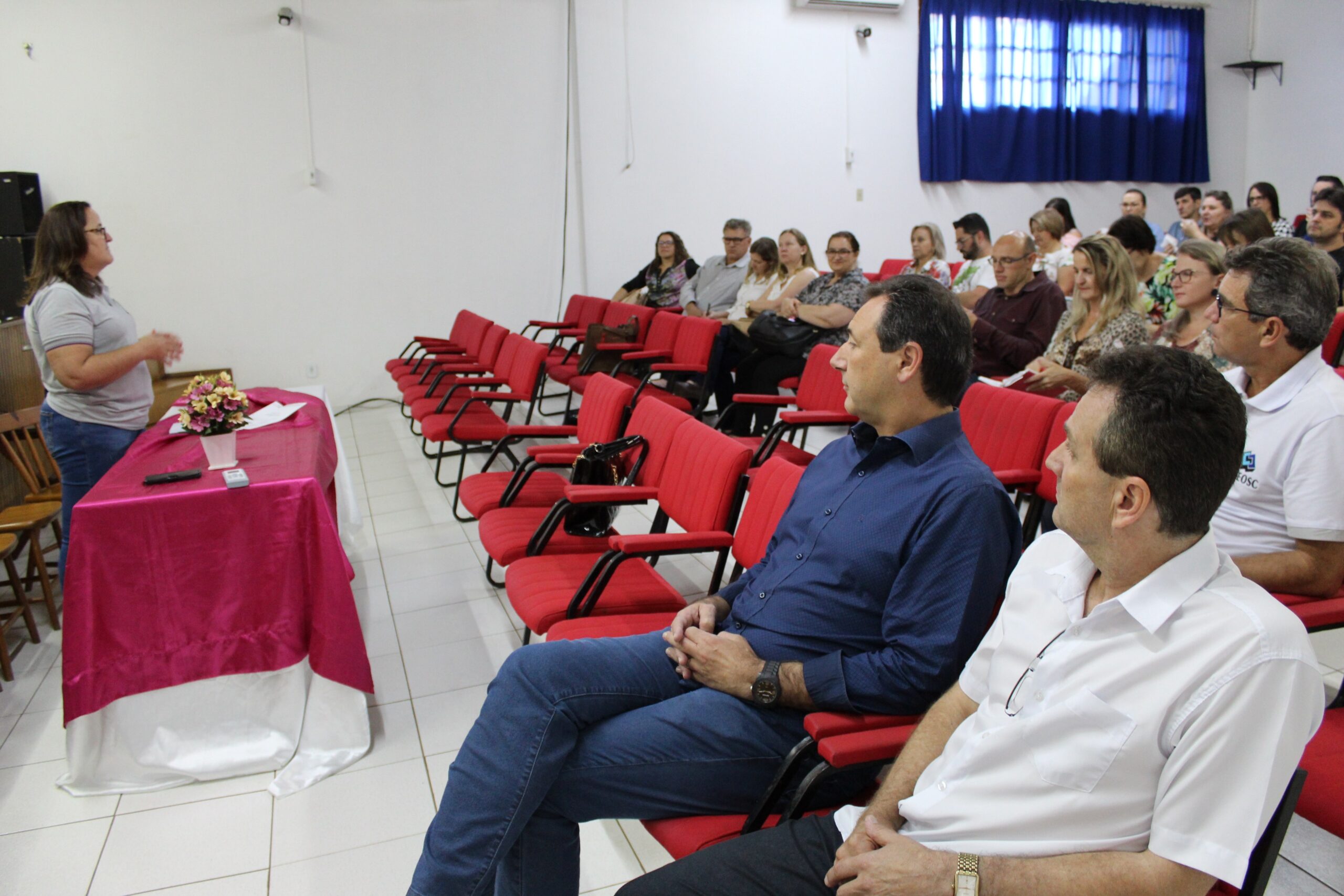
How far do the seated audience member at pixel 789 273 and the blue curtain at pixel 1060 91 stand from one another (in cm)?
326

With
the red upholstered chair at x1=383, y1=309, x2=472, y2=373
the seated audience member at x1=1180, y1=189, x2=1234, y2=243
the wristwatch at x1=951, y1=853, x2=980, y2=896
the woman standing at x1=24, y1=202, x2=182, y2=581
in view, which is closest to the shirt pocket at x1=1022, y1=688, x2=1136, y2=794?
the wristwatch at x1=951, y1=853, x2=980, y2=896

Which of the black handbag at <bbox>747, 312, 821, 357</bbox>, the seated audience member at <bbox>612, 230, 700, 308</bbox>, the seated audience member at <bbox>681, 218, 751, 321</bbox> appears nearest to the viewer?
the black handbag at <bbox>747, 312, 821, 357</bbox>

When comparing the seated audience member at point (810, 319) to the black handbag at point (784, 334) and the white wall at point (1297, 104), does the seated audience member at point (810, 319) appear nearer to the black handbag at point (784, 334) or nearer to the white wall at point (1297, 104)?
the black handbag at point (784, 334)

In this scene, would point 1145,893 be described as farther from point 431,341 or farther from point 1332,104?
point 1332,104

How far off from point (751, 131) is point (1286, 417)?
6.76 metres

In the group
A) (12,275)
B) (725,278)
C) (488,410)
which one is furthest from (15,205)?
(725,278)

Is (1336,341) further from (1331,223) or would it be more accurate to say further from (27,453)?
(27,453)

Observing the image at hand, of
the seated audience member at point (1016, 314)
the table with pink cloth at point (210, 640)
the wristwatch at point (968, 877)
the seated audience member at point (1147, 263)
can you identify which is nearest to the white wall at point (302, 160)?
the seated audience member at point (1016, 314)

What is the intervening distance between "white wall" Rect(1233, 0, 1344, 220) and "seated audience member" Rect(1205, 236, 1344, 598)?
28.8 feet

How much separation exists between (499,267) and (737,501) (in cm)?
557

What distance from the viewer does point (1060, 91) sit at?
8.77m

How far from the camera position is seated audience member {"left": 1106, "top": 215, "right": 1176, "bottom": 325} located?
14.8ft

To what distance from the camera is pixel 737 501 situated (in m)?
2.53

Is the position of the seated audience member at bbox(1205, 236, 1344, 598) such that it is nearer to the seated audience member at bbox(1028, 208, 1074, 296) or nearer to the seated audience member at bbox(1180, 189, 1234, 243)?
the seated audience member at bbox(1028, 208, 1074, 296)
